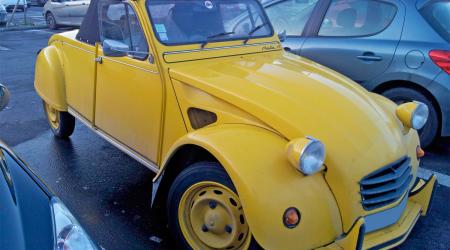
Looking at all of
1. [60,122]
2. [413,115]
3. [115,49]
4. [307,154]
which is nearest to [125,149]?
[115,49]

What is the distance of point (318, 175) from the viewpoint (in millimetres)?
2379

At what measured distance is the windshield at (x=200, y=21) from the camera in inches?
131

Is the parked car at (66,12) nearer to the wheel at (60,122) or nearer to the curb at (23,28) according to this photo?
the curb at (23,28)

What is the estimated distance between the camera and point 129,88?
348 centimetres

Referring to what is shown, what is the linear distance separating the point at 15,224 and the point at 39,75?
3528 mm

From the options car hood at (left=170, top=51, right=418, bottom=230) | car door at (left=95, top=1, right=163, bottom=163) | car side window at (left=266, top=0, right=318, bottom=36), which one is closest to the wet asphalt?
car door at (left=95, top=1, right=163, bottom=163)

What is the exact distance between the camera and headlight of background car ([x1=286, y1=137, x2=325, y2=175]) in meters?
2.22

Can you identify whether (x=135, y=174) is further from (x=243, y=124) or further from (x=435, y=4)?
(x=435, y=4)

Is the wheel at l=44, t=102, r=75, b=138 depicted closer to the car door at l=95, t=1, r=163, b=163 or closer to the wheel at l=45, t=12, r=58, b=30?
the car door at l=95, t=1, r=163, b=163

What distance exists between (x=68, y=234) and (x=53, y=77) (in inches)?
124

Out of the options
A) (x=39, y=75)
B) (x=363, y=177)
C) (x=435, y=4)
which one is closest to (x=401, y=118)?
(x=363, y=177)

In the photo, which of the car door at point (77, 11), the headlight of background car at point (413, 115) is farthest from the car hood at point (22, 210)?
the car door at point (77, 11)

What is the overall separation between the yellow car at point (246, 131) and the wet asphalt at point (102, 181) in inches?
13.4

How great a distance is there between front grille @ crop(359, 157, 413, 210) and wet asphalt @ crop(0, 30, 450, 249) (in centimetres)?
73
